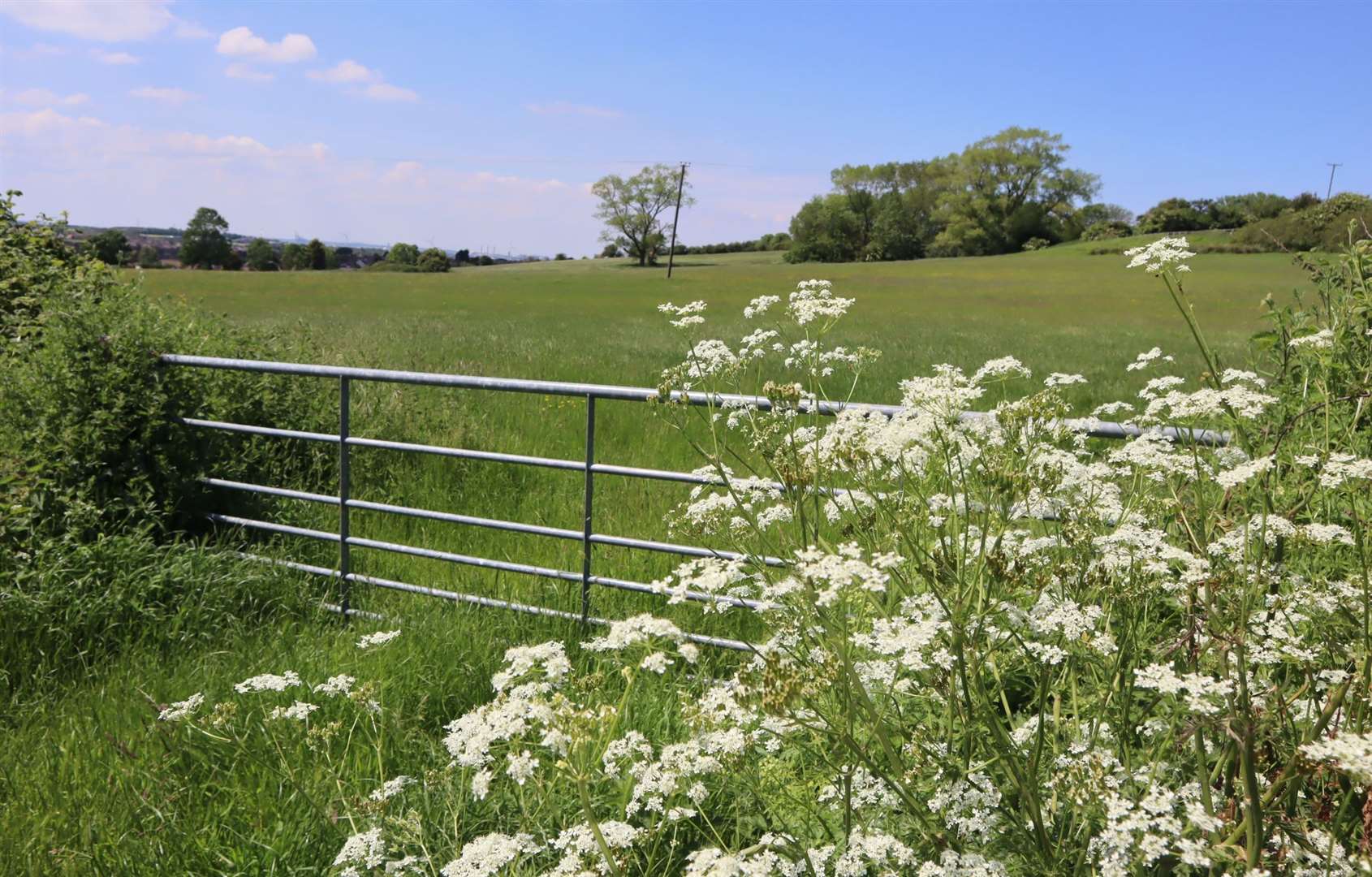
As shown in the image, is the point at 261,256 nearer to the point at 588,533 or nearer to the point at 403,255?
the point at 403,255

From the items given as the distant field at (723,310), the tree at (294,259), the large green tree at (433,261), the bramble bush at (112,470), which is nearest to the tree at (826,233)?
the distant field at (723,310)

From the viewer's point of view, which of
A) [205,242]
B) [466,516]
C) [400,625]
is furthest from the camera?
[205,242]

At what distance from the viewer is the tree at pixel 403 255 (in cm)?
9975

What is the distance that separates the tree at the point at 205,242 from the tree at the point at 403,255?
60.8ft

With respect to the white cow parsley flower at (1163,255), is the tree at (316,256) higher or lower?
higher

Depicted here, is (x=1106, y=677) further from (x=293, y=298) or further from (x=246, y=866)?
(x=293, y=298)

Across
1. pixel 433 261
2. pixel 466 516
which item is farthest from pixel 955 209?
pixel 466 516

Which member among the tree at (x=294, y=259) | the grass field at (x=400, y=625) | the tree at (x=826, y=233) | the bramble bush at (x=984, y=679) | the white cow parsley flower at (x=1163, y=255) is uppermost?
the tree at (x=826, y=233)

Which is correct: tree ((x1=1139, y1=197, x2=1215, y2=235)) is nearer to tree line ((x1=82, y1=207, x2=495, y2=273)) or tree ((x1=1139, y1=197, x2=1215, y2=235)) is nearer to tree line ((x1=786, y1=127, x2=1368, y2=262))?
tree line ((x1=786, y1=127, x2=1368, y2=262))

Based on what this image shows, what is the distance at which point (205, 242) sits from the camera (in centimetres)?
8256

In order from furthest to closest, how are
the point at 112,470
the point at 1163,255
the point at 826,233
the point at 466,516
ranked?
1. the point at 826,233
2. the point at 112,470
3. the point at 466,516
4. the point at 1163,255

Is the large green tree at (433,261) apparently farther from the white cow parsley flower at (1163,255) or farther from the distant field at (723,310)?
the white cow parsley flower at (1163,255)

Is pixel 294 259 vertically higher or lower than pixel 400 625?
higher

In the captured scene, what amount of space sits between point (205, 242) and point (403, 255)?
23941mm
